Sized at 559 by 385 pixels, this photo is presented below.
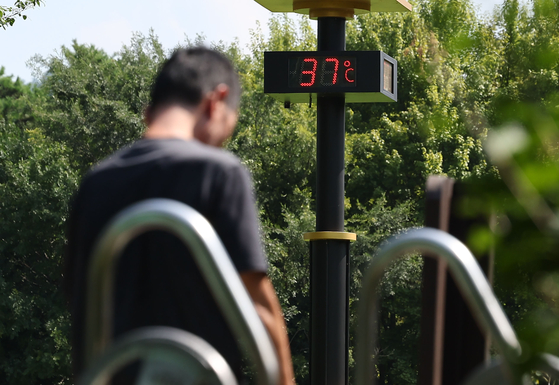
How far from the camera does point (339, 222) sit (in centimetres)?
640

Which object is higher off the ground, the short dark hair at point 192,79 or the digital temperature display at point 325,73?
the digital temperature display at point 325,73

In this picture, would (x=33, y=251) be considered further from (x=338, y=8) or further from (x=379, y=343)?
(x=338, y=8)

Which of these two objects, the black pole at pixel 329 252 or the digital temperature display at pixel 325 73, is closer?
the digital temperature display at pixel 325 73

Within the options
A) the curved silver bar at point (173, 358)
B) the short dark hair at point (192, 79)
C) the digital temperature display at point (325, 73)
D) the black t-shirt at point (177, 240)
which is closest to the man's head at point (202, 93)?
the short dark hair at point (192, 79)

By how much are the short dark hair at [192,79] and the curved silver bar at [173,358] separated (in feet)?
1.82

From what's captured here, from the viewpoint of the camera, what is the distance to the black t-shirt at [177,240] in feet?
4.50

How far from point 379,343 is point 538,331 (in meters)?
25.0

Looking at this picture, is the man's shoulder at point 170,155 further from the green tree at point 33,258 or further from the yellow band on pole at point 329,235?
the green tree at point 33,258

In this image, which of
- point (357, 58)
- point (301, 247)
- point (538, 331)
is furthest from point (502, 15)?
point (301, 247)

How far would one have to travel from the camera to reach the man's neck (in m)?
1.51

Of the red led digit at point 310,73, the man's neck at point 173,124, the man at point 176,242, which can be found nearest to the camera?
the man at point 176,242

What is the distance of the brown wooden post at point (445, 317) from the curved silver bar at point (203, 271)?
0.54m

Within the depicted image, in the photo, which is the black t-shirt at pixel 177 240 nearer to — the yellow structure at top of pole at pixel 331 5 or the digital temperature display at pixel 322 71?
the digital temperature display at pixel 322 71

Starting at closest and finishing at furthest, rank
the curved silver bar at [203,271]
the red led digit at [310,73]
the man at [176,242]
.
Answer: the curved silver bar at [203,271] → the man at [176,242] → the red led digit at [310,73]
